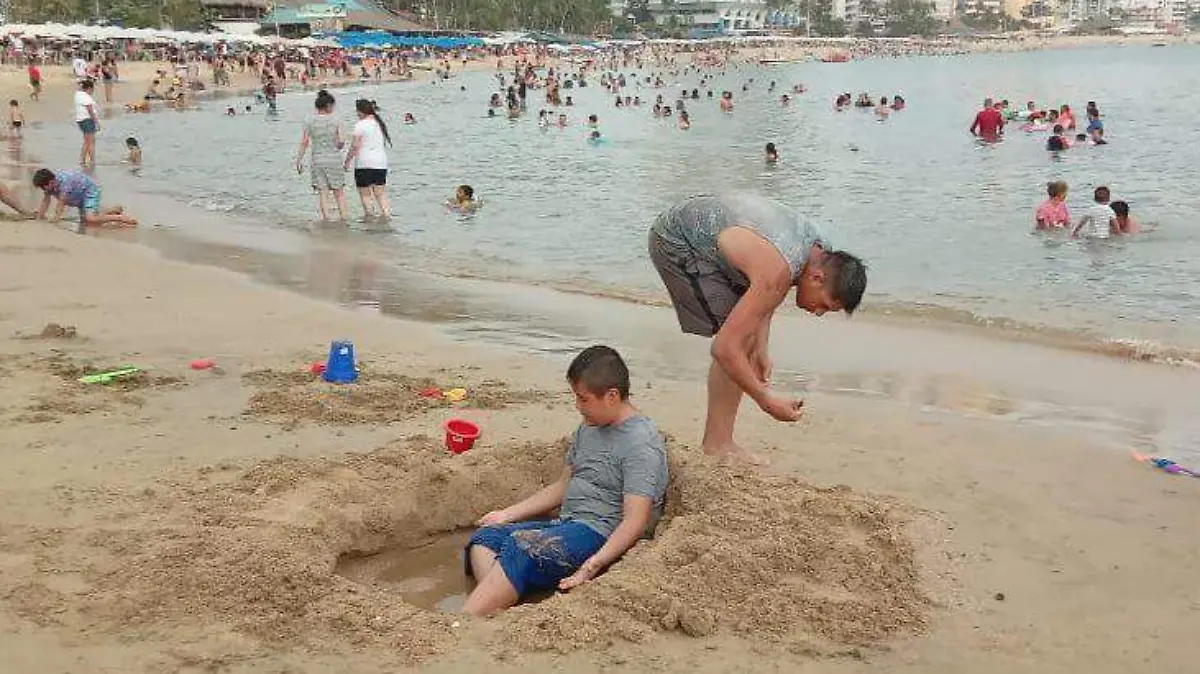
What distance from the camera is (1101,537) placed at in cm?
413

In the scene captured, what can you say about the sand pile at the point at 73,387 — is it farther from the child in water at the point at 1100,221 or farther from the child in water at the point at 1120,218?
the child in water at the point at 1120,218

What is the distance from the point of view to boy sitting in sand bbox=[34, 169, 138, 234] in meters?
12.3

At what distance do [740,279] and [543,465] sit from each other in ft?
3.70

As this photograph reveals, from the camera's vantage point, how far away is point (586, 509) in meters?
4.00

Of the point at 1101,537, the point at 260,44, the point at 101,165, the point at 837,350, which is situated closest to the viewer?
the point at 1101,537

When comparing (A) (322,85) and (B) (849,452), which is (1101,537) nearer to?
(B) (849,452)

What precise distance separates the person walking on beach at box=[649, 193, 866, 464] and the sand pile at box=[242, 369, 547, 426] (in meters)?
1.44

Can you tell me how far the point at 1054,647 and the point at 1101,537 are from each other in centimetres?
97

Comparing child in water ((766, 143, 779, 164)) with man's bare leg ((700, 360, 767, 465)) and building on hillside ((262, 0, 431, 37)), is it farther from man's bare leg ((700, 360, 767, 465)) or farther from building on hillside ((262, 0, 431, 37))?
building on hillside ((262, 0, 431, 37))

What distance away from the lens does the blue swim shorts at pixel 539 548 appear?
146 inches

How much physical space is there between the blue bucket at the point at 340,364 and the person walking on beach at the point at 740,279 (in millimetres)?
2071

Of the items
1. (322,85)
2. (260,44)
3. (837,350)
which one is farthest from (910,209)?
(260,44)

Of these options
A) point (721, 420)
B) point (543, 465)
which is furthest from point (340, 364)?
point (721, 420)

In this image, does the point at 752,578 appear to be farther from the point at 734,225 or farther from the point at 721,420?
the point at 734,225
